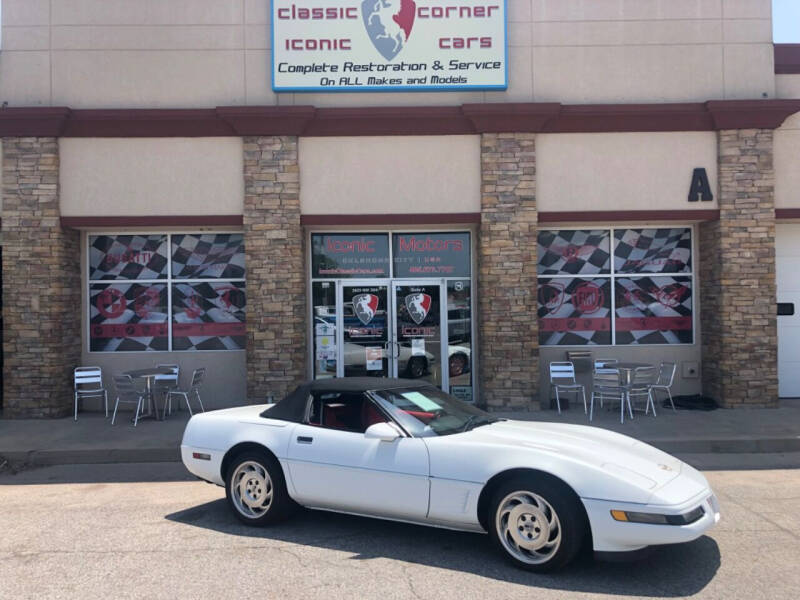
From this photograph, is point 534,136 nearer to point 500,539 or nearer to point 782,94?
point 782,94

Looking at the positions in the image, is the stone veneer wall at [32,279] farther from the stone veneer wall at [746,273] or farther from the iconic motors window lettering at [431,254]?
the stone veneer wall at [746,273]

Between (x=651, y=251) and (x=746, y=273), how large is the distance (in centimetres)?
156

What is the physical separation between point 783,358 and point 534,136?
5958 mm

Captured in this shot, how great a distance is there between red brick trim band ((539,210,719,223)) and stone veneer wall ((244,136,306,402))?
414 centimetres

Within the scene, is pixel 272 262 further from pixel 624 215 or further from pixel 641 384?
pixel 641 384

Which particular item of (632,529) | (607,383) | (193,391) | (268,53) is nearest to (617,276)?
(607,383)

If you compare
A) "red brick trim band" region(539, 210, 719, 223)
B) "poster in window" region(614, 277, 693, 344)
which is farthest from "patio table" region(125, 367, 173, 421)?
"poster in window" region(614, 277, 693, 344)

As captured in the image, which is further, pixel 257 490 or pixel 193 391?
pixel 193 391

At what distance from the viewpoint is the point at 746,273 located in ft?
35.9

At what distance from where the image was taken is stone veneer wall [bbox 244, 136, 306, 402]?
429 inches

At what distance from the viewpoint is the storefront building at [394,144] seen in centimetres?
1088

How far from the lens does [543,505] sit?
445cm

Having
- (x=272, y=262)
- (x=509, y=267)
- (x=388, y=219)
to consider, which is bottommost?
(x=509, y=267)

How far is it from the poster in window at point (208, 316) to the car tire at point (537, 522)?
7923 mm
